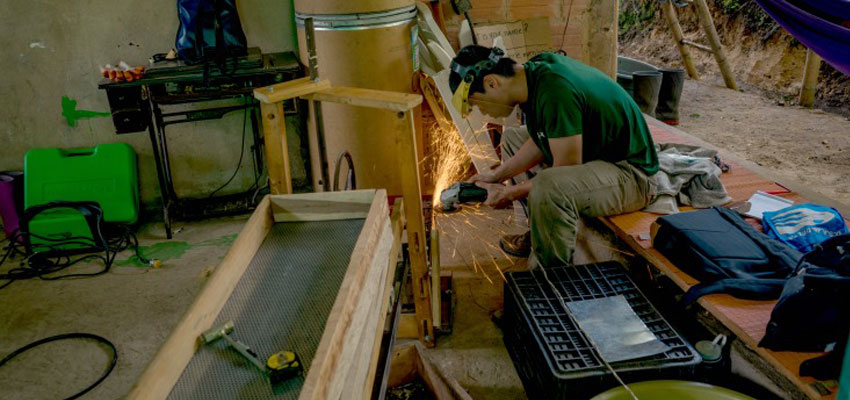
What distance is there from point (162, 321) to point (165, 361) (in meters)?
2.12

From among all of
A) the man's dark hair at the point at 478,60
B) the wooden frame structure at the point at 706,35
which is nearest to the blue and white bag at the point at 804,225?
the man's dark hair at the point at 478,60

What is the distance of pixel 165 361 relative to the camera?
1.47 m

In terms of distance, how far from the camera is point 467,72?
3.09 m

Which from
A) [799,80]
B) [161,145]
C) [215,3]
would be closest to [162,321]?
[161,145]

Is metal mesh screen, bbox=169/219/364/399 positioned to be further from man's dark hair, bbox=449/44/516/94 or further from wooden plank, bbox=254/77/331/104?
man's dark hair, bbox=449/44/516/94

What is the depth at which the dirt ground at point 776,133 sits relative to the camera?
509cm

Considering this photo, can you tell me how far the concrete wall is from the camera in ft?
13.7

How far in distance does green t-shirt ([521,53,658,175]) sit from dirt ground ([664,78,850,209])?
2379mm

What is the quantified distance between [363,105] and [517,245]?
6.26ft

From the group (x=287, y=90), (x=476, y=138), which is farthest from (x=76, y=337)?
(x=476, y=138)

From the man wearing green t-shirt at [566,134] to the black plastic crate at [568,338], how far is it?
0.28 m

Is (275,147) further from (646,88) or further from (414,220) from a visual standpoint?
(646,88)

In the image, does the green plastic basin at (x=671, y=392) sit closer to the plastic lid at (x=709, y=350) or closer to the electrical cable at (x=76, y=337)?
the plastic lid at (x=709, y=350)

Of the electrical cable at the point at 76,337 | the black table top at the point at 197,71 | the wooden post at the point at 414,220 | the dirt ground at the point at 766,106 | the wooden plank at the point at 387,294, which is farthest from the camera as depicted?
the dirt ground at the point at 766,106
